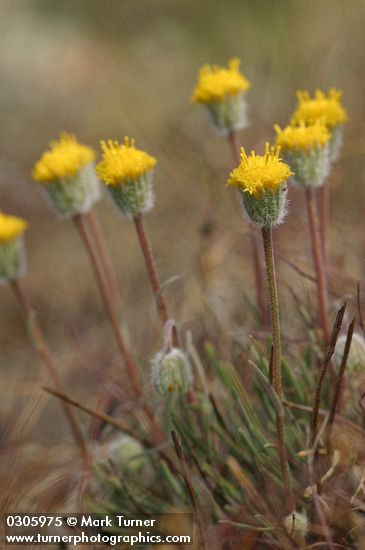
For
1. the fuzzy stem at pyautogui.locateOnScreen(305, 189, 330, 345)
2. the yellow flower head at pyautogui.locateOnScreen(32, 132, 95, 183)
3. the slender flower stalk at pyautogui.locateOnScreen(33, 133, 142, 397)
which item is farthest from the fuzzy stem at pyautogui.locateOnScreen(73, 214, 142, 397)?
the fuzzy stem at pyautogui.locateOnScreen(305, 189, 330, 345)

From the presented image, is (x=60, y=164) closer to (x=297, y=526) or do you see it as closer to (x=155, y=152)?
(x=297, y=526)

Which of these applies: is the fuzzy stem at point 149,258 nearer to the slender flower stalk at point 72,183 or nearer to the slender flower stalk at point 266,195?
the slender flower stalk at point 72,183

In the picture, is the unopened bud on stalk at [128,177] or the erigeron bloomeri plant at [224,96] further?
the erigeron bloomeri plant at [224,96]

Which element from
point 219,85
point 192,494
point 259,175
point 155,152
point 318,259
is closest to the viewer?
point 259,175

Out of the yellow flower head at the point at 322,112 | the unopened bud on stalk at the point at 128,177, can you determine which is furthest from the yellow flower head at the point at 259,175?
the yellow flower head at the point at 322,112

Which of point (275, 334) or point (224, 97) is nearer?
point (275, 334)

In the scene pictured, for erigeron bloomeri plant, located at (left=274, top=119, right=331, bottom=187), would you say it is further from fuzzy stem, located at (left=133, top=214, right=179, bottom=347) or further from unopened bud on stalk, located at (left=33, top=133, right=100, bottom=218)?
unopened bud on stalk, located at (left=33, top=133, right=100, bottom=218)

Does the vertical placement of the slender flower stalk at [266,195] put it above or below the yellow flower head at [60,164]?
below

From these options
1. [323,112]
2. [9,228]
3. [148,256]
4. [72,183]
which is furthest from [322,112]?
[9,228]
